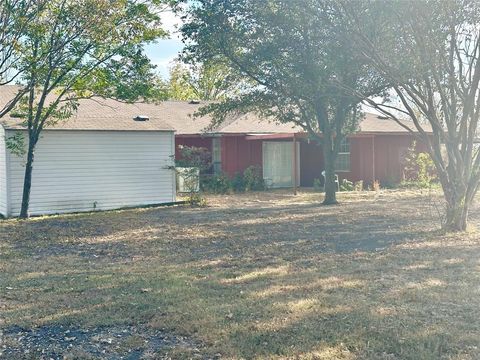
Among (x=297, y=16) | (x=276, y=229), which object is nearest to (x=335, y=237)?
(x=276, y=229)

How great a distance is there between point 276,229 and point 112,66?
6.18 m

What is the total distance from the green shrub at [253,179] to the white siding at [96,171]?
4554 millimetres

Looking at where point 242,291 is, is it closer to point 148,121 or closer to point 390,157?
point 148,121

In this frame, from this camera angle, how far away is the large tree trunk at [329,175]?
53.5 feet

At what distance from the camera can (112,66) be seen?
45.0ft

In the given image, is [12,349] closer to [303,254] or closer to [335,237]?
[303,254]

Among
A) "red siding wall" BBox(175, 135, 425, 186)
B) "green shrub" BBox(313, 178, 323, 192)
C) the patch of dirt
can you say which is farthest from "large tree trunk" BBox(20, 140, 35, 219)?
"green shrub" BBox(313, 178, 323, 192)

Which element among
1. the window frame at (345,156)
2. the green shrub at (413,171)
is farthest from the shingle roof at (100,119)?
the green shrub at (413,171)

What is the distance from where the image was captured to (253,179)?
21.0 metres

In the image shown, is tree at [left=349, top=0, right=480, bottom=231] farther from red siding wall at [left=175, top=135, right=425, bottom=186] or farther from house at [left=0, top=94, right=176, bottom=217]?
red siding wall at [left=175, top=135, right=425, bottom=186]

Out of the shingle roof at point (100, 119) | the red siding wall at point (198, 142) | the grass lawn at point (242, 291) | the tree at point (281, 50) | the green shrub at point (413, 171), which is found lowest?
the grass lawn at point (242, 291)

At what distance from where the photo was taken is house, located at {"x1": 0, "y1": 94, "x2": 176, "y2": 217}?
1455 cm

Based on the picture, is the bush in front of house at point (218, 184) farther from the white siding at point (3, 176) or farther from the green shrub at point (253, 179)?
the white siding at point (3, 176)

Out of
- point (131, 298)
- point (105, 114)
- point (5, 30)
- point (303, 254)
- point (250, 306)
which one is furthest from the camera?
point (105, 114)
